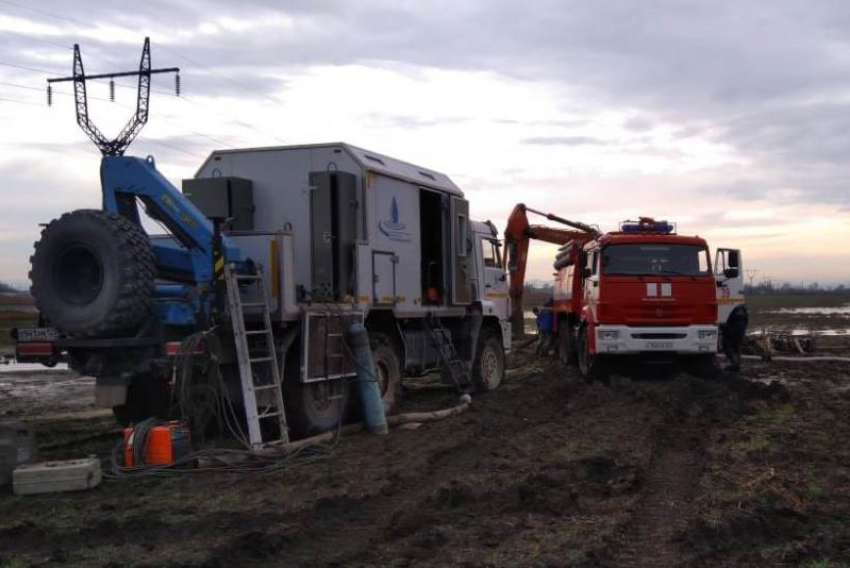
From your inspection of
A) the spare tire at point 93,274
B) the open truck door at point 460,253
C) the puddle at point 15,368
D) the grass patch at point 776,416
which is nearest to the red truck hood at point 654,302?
the open truck door at point 460,253

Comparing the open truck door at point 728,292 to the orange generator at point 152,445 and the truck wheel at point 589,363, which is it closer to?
the truck wheel at point 589,363

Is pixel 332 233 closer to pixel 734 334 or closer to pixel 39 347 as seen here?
pixel 39 347

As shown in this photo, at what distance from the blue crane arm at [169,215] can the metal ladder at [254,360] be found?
1.27ft

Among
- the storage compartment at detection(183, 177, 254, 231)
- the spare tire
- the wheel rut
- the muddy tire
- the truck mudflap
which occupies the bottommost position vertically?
the wheel rut

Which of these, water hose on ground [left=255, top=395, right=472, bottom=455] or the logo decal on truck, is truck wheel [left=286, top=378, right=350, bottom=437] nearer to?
water hose on ground [left=255, top=395, right=472, bottom=455]

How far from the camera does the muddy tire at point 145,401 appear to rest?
10477 millimetres

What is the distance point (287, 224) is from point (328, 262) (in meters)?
0.79

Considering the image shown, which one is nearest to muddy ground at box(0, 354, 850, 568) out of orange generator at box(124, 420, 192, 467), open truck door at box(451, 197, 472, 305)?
orange generator at box(124, 420, 192, 467)

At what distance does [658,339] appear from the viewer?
642 inches

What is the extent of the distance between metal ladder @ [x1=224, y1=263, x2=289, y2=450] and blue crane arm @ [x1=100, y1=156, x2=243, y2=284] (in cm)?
39

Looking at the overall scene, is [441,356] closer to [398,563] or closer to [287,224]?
[287,224]

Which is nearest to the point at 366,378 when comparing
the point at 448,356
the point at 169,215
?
the point at 169,215

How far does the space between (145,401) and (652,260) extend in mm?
9788

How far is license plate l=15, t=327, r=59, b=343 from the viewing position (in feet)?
32.4
